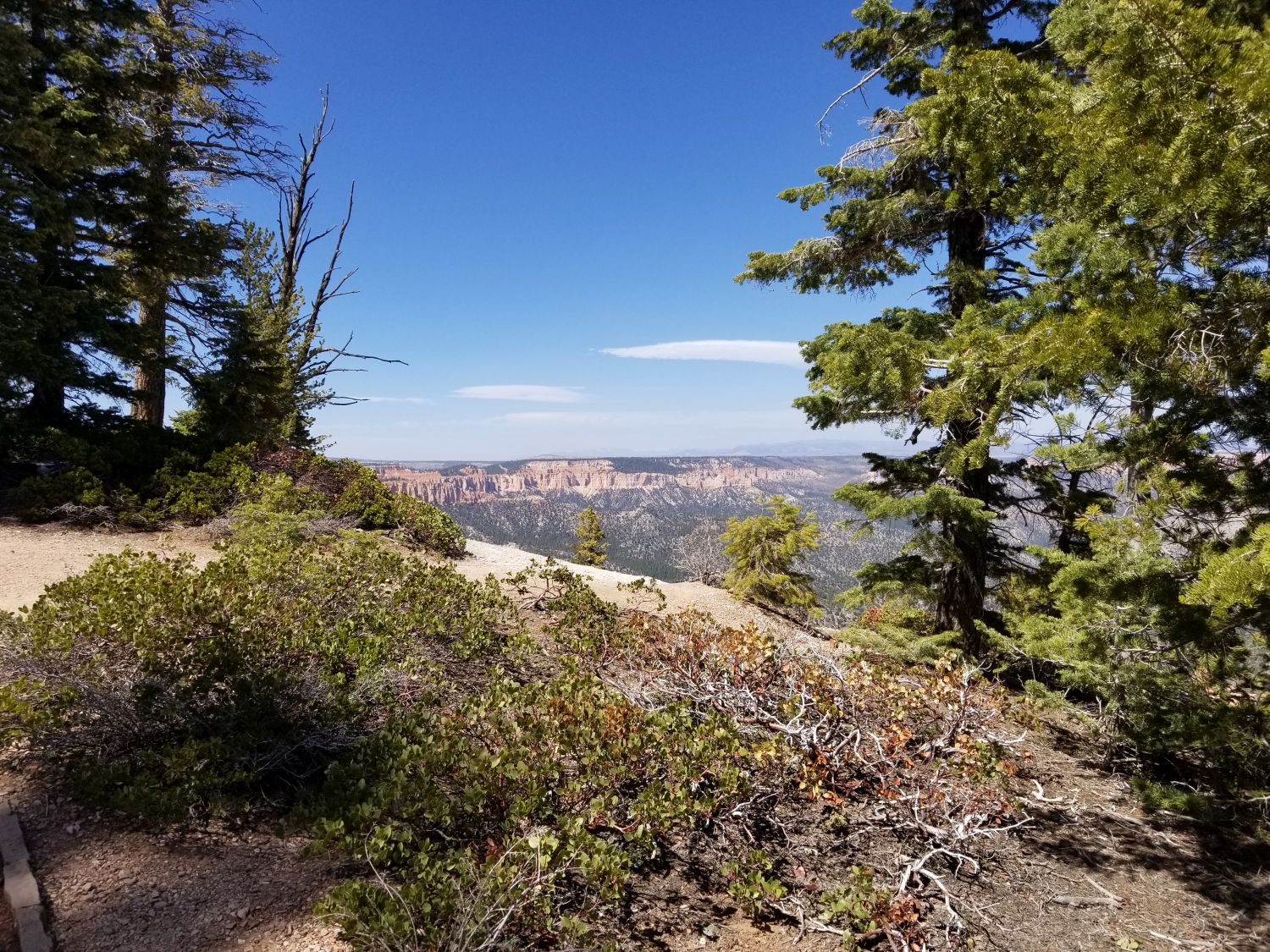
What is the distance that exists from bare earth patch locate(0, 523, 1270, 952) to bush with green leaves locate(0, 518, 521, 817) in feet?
0.84

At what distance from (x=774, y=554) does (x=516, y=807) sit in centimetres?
915

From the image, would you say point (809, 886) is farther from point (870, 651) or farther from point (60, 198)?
point (60, 198)

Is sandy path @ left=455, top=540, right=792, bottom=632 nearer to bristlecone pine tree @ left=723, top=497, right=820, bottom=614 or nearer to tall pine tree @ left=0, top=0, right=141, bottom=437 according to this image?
bristlecone pine tree @ left=723, top=497, right=820, bottom=614

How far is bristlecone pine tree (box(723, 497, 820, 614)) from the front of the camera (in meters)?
11.6

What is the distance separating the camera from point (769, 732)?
16.2 feet

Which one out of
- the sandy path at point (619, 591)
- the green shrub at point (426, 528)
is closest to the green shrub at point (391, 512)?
the green shrub at point (426, 528)

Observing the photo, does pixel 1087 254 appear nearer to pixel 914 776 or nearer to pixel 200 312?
pixel 914 776

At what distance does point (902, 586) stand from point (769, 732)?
12.8 ft

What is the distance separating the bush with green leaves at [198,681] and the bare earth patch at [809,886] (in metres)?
0.26

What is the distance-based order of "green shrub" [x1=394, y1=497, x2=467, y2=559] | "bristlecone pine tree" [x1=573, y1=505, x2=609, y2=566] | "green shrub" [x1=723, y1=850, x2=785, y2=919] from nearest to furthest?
"green shrub" [x1=723, y1=850, x2=785, y2=919], "green shrub" [x1=394, y1=497, x2=467, y2=559], "bristlecone pine tree" [x1=573, y1=505, x2=609, y2=566]

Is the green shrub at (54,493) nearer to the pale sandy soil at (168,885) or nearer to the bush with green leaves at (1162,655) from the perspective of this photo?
the pale sandy soil at (168,885)

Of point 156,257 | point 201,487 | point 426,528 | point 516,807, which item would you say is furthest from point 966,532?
point 156,257

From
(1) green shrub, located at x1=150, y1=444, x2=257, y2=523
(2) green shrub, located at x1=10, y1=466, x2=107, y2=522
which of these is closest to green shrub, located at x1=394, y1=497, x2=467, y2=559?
(1) green shrub, located at x1=150, y1=444, x2=257, y2=523

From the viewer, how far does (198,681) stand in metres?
3.79
